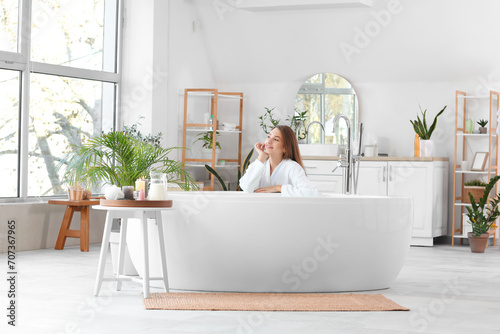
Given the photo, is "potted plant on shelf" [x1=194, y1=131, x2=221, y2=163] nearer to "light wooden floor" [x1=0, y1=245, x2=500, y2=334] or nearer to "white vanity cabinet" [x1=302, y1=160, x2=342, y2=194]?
"white vanity cabinet" [x1=302, y1=160, x2=342, y2=194]

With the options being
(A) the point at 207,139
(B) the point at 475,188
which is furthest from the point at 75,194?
(B) the point at 475,188

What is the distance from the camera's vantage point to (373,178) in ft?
22.8

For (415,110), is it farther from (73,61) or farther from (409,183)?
(73,61)

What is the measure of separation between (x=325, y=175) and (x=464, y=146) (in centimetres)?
131

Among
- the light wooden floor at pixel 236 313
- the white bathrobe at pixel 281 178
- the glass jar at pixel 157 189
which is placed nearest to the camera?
the light wooden floor at pixel 236 313

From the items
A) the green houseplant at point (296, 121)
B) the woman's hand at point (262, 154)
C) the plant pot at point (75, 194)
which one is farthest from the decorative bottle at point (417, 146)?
the plant pot at point (75, 194)

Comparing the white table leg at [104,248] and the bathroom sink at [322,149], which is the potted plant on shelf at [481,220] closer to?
the bathroom sink at [322,149]

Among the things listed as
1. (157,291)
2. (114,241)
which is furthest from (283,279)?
(114,241)

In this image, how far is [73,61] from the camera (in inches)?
262

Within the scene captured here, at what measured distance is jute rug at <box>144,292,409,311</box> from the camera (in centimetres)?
354

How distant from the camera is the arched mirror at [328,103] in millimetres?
7438

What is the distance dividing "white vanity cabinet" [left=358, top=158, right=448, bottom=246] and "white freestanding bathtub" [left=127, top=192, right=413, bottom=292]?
2.83 metres

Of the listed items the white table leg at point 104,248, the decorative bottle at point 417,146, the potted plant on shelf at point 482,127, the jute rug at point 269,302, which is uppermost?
the potted plant on shelf at point 482,127

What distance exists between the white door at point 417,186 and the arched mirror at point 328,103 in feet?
2.31
